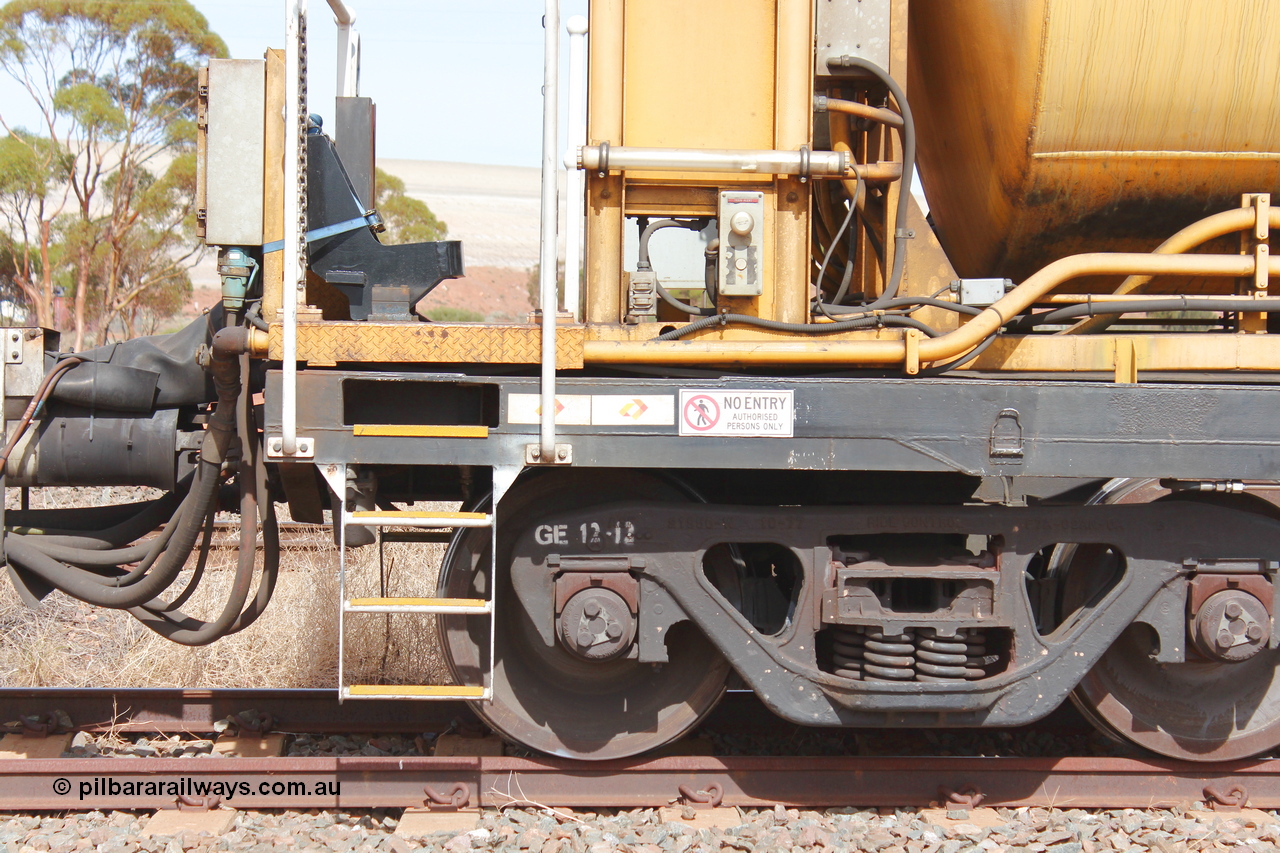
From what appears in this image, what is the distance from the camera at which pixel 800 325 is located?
3.44 m

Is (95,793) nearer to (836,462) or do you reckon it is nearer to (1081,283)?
(836,462)

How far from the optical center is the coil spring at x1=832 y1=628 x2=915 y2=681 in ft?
11.6

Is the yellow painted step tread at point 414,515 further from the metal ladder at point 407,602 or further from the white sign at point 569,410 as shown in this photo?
the white sign at point 569,410

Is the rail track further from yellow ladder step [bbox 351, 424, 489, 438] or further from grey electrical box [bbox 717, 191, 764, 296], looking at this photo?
grey electrical box [bbox 717, 191, 764, 296]

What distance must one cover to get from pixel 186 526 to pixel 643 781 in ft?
6.26

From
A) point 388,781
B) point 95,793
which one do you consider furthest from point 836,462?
point 95,793

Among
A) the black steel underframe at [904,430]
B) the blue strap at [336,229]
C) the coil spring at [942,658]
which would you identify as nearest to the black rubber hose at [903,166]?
the black steel underframe at [904,430]

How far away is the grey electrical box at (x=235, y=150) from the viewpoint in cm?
355

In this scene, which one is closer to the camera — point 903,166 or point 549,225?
point 549,225

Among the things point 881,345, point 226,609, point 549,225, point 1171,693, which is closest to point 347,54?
point 549,225

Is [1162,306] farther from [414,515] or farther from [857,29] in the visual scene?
[414,515]

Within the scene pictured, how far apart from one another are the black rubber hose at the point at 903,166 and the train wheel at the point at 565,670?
1.06 m

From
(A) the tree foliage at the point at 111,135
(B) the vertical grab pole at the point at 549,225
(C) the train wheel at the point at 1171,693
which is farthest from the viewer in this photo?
(A) the tree foliage at the point at 111,135

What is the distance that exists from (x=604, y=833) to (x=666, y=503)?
1168 mm
